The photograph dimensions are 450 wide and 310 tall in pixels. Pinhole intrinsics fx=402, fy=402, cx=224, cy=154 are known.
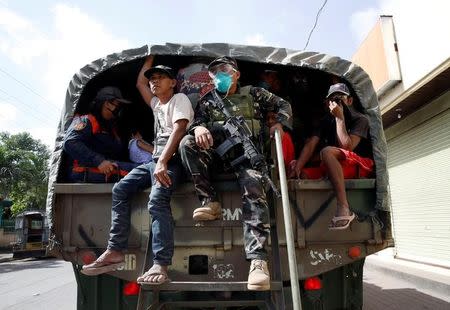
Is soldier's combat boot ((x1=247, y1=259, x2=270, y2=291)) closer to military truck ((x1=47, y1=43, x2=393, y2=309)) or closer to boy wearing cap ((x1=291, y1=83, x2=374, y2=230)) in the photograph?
military truck ((x1=47, y1=43, x2=393, y2=309))

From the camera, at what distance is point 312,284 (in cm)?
321

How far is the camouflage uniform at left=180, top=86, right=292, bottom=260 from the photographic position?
2.74 m

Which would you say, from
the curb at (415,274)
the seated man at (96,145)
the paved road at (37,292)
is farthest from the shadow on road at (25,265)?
the seated man at (96,145)

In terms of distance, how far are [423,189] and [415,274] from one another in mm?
2164

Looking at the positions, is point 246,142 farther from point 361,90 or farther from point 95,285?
point 95,285

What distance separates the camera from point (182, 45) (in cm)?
341

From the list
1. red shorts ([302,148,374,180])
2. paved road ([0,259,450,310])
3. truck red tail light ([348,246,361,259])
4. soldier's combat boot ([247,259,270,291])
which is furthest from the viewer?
paved road ([0,259,450,310])

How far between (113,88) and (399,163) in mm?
8509

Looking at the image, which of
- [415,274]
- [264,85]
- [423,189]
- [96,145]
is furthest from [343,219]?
[423,189]

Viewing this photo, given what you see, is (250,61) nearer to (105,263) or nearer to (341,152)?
(341,152)

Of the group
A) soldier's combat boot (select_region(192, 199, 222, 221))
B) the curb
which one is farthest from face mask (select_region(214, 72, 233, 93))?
the curb

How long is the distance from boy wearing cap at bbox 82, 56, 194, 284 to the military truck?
0.16m

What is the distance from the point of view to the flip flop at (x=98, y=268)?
2.84 meters

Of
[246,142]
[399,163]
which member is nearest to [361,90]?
[246,142]
